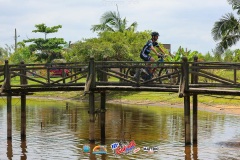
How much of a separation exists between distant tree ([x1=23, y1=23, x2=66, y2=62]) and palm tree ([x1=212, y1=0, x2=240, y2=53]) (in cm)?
4248

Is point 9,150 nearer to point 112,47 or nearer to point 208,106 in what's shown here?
point 208,106

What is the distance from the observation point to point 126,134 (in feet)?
100.0

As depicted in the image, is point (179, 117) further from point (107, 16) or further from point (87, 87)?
point (107, 16)

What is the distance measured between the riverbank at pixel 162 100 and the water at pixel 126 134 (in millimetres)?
1851

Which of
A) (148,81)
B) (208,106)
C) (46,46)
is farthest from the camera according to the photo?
(46,46)

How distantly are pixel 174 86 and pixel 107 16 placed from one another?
36.9 metres

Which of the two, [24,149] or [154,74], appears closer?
[24,149]

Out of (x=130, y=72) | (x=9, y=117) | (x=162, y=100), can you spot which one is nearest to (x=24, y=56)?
(x=162, y=100)

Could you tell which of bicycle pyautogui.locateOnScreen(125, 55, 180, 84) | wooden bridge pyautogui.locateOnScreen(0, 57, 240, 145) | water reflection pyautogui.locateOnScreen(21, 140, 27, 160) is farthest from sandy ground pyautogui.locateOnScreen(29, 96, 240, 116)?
water reflection pyautogui.locateOnScreen(21, 140, 27, 160)

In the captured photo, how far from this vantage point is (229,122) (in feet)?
118

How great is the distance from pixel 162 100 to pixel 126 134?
1893cm

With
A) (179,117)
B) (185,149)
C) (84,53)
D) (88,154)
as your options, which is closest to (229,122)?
(179,117)

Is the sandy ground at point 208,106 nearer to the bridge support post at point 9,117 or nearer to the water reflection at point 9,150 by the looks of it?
the bridge support post at point 9,117

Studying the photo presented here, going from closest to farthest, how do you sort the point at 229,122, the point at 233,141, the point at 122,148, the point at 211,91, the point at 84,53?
the point at 211,91, the point at 122,148, the point at 233,141, the point at 229,122, the point at 84,53
